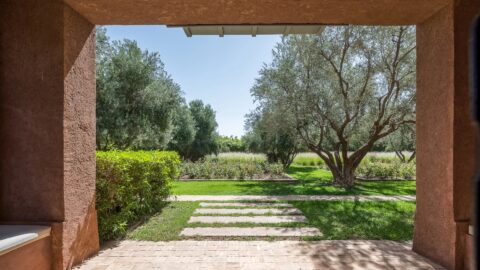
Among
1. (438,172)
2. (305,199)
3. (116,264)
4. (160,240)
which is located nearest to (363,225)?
(438,172)

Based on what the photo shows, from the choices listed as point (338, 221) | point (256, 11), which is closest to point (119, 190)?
point (256, 11)

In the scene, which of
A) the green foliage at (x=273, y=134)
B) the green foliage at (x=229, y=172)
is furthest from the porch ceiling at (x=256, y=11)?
the green foliage at (x=229, y=172)

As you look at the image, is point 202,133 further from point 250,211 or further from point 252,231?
point 252,231

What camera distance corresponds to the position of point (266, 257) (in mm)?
4379

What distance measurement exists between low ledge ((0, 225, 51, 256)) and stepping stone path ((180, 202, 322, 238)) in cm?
259

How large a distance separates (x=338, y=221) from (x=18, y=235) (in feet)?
19.2

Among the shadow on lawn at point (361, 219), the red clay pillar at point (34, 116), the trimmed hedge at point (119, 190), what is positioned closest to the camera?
the red clay pillar at point (34, 116)

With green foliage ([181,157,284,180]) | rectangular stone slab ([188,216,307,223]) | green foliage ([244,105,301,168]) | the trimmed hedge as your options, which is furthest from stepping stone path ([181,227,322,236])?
green foliage ([181,157,284,180])

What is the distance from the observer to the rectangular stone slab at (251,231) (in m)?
5.58

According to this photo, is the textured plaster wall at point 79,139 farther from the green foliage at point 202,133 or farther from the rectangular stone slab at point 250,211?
the green foliage at point 202,133

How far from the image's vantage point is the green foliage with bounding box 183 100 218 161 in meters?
26.1

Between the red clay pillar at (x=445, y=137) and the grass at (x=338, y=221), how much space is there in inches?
50.5

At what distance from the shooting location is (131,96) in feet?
45.9

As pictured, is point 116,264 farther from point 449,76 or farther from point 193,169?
point 193,169
